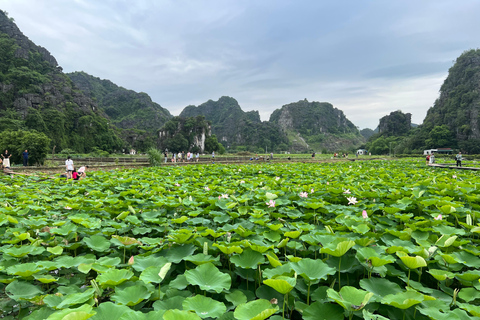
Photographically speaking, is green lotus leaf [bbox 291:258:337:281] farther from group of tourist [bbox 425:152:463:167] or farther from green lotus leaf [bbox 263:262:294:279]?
group of tourist [bbox 425:152:463:167]

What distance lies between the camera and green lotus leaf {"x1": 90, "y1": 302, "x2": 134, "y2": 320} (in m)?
0.95

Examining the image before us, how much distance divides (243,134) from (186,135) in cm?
3593

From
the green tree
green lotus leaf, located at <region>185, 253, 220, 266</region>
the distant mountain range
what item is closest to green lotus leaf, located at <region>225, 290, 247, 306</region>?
green lotus leaf, located at <region>185, 253, 220, 266</region>

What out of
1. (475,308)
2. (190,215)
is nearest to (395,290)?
(475,308)

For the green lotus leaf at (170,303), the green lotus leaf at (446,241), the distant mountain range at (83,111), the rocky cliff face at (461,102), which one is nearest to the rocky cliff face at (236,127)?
the distant mountain range at (83,111)

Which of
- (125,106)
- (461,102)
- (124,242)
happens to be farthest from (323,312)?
(125,106)

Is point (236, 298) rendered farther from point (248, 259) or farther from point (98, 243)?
point (98, 243)

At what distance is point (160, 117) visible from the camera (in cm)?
10000

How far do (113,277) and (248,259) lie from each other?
0.66 metres

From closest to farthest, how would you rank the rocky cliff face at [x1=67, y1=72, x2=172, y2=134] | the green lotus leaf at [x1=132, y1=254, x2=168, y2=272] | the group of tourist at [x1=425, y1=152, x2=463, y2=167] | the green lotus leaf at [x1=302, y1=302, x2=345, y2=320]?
the green lotus leaf at [x1=302, y1=302, x2=345, y2=320] → the green lotus leaf at [x1=132, y1=254, x2=168, y2=272] → the group of tourist at [x1=425, y1=152, x2=463, y2=167] → the rocky cliff face at [x1=67, y1=72, x2=172, y2=134]

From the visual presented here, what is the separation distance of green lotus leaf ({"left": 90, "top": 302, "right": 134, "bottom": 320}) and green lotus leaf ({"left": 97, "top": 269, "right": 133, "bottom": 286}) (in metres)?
A: 0.21

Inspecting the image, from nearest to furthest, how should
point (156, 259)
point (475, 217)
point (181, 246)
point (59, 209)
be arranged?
point (156, 259)
point (181, 246)
point (475, 217)
point (59, 209)

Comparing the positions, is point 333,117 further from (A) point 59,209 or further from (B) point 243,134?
(A) point 59,209

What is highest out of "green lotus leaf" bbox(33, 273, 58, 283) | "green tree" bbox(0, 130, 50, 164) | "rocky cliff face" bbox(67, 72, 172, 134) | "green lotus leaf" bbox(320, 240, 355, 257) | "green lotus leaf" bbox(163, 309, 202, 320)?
"rocky cliff face" bbox(67, 72, 172, 134)
